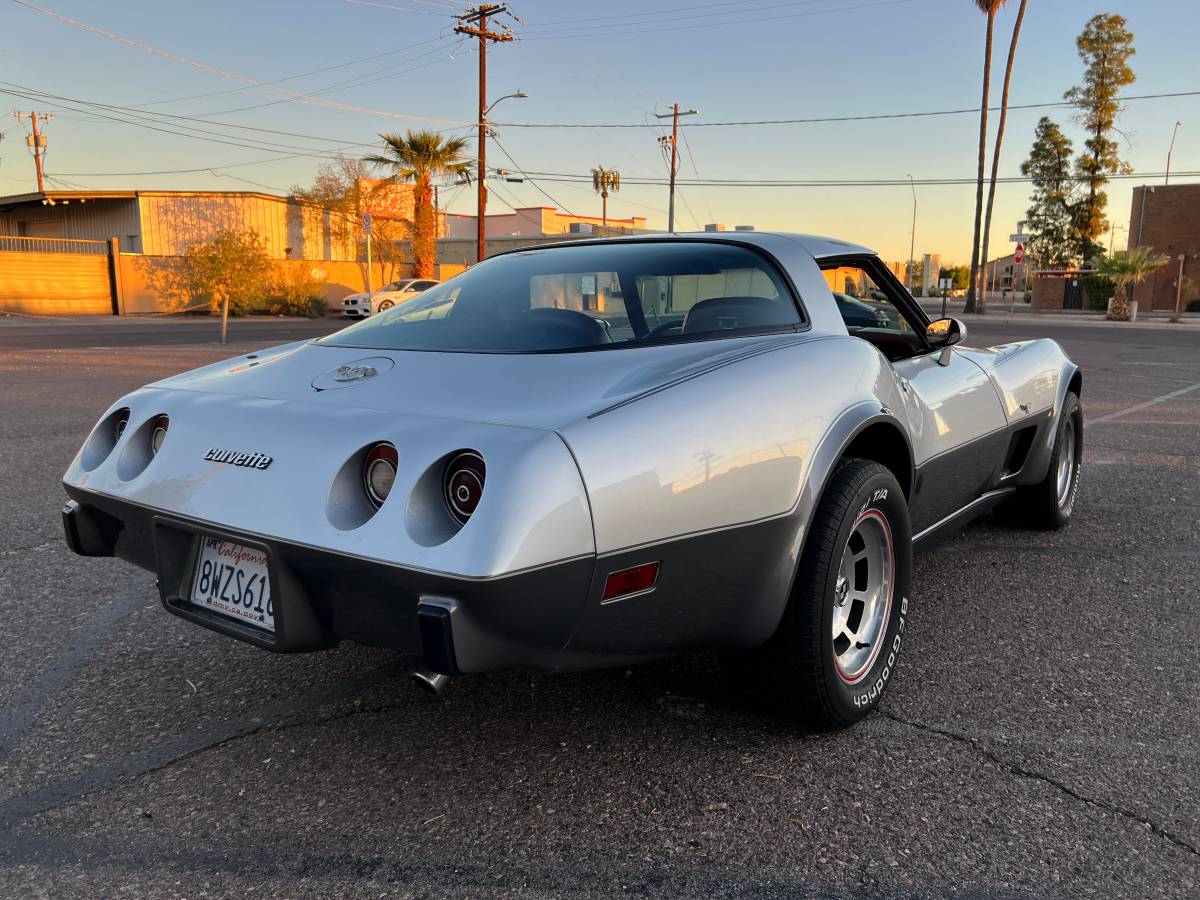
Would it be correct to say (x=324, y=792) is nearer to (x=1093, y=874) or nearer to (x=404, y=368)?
(x=404, y=368)

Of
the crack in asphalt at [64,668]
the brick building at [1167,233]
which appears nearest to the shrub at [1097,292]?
the brick building at [1167,233]

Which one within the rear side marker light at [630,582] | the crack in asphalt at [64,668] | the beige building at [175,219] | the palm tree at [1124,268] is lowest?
the crack in asphalt at [64,668]

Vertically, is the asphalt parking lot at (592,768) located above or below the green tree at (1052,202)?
below

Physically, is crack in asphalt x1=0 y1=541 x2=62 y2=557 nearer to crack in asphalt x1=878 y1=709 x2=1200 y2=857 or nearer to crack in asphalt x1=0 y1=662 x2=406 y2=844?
crack in asphalt x1=0 y1=662 x2=406 y2=844

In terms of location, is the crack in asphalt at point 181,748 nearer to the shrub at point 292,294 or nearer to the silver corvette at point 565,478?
the silver corvette at point 565,478

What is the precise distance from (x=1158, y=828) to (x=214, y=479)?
233 centimetres

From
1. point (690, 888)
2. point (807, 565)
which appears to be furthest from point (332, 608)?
point (807, 565)

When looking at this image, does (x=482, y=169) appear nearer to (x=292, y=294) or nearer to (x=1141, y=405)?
(x=292, y=294)

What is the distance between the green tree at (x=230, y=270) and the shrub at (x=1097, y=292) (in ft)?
121

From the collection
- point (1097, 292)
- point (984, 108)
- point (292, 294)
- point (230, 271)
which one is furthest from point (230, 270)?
point (1097, 292)

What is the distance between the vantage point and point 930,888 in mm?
1951

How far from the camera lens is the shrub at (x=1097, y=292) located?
4447cm

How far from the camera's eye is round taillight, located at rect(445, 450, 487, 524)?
1931 millimetres

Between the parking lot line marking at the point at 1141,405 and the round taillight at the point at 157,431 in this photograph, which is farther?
the parking lot line marking at the point at 1141,405
